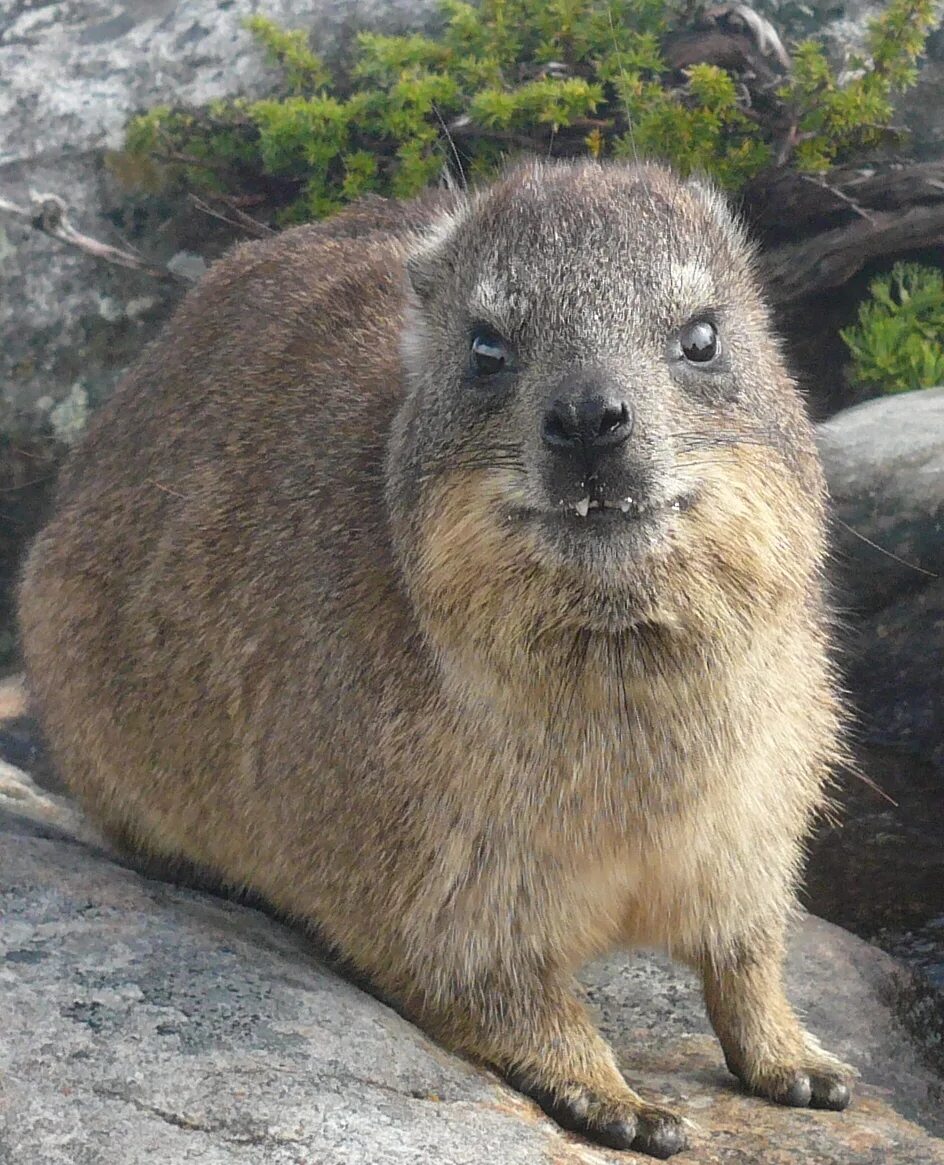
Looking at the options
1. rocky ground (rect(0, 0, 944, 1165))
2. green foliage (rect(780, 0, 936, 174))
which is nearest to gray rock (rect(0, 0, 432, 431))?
rocky ground (rect(0, 0, 944, 1165))

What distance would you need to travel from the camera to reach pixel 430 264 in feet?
13.7

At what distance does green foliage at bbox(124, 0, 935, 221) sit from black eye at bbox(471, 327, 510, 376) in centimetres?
331

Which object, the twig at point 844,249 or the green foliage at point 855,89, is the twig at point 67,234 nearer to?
the twig at point 844,249

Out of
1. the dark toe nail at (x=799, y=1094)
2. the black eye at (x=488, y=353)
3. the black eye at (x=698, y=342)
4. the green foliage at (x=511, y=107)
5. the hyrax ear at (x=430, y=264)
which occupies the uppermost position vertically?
the green foliage at (x=511, y=107)

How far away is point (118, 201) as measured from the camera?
8.76 meters

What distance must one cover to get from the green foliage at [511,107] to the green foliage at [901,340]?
0.71 meters

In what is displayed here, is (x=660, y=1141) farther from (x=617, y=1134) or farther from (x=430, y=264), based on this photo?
(x=430, y=264)

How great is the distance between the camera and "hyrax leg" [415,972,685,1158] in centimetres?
373

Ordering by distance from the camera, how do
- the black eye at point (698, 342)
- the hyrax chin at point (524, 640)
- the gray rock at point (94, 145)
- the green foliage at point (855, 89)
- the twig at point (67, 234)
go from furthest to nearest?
the gray rock at point (94, 145), the twig at point (67, 234), the green foliage at point (855, 89), the black eye at point (698, 342), the hyrax chin at point (524, 640)

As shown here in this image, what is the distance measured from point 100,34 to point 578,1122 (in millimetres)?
7559

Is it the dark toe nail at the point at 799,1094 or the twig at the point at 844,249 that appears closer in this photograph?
the dark toe nail at the point at 799,1094

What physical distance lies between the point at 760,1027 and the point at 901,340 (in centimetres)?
374

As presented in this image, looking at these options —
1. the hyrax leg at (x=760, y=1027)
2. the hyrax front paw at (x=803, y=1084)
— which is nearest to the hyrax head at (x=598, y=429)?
the hyrax leg at (x=760, y=1027)

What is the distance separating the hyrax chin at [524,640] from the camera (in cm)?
340
